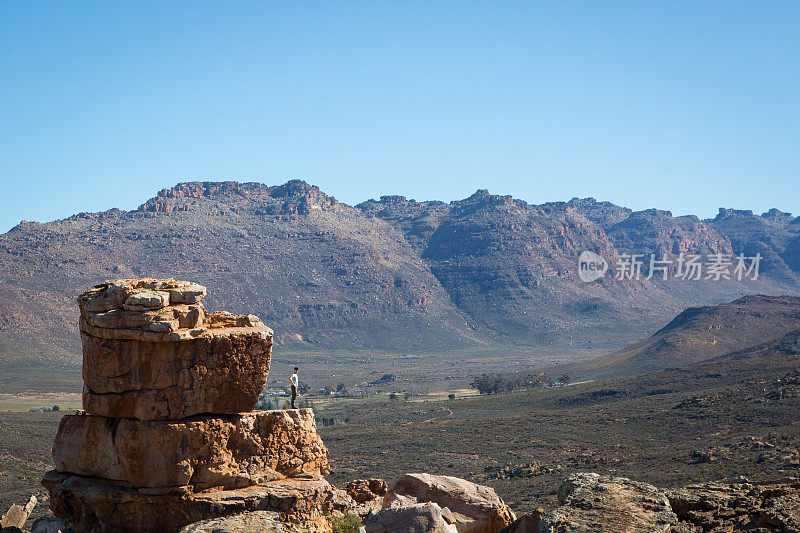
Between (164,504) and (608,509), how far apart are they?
22.9ft

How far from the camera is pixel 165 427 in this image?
12820 mm

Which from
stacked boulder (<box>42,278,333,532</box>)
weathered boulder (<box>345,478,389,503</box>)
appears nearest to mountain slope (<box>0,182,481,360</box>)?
weathered boulder (<box>345,478,389,503</box>)

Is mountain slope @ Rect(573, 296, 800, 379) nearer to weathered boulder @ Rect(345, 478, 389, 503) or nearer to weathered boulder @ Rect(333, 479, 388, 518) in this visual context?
weathered boulder @ Rect(345, 478, 389, 503)

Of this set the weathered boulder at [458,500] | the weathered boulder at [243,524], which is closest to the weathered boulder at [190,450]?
the weathered boulder at [243,524]

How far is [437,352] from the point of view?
156 meters

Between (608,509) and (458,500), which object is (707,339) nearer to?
(458,500)

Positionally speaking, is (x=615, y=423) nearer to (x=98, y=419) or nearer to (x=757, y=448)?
(x=757, y=448)

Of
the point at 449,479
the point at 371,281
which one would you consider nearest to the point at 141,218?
the point at 371,281

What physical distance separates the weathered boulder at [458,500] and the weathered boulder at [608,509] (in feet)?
5.05

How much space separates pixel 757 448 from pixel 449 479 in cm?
2563

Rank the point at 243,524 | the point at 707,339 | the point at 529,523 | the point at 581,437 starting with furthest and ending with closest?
the point at 707,339
the point at 581,437
the point at 529,523
the point at 243,524

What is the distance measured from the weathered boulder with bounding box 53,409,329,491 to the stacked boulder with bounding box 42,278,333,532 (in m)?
0.02

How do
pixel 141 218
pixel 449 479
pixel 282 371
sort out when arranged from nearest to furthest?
pixel 449 479 < pixel 282 371 < pixel 141 218

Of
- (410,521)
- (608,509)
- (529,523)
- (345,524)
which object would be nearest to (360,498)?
(345,524)
